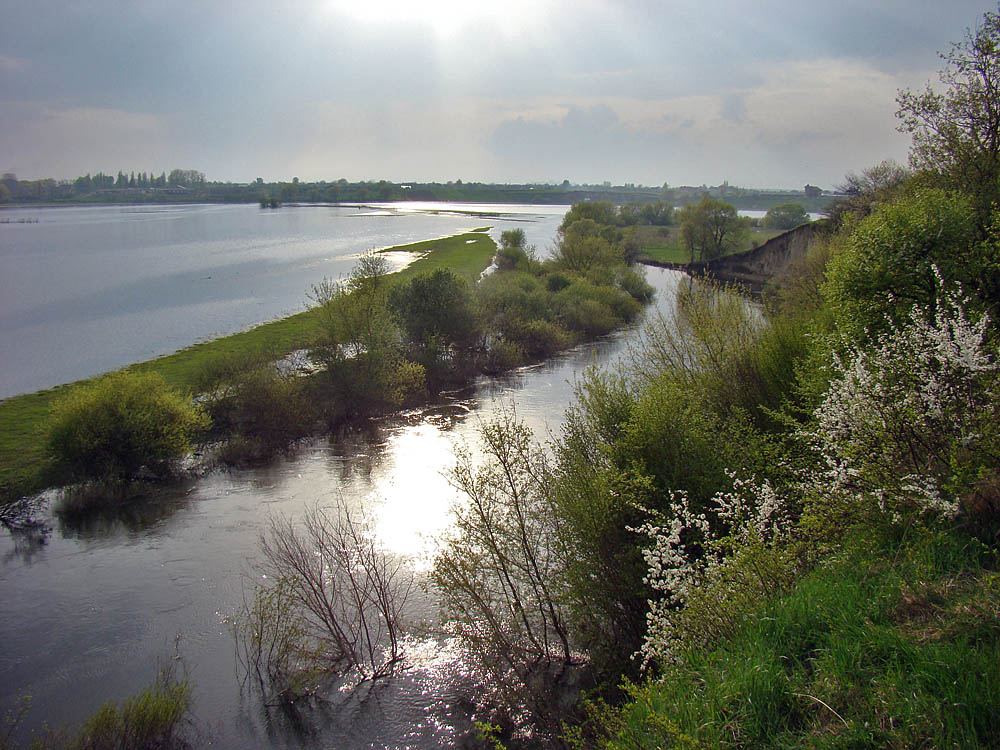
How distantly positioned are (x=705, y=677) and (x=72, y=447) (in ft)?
67.2

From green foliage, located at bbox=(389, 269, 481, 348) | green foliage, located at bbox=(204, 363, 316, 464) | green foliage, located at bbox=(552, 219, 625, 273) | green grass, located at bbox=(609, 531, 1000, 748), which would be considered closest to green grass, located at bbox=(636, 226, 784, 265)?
green foliage, located at bbox=(552, 219, 625, 273)

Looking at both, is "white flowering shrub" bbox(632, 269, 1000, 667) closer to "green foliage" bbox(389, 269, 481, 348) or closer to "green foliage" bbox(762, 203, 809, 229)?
"green foliage" bbox(389, 269, 481, 348)

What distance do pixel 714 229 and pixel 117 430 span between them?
62.9 m

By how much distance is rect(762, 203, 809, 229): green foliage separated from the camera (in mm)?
102562

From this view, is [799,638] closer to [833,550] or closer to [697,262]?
[833,550]

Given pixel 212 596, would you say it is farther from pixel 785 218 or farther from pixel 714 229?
pixel 785 218

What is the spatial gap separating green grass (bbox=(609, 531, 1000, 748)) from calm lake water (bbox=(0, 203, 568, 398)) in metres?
30.3

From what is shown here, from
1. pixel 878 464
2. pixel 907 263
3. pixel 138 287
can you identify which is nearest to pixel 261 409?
pixel 907 263

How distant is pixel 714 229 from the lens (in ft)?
227

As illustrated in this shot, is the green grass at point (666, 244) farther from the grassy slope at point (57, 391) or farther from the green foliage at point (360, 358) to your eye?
the green foliage at point (360, 358)

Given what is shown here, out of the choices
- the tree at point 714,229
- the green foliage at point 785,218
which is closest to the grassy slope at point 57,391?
the tree at point 714,229

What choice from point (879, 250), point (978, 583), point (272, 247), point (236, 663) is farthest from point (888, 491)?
point (272, 247)

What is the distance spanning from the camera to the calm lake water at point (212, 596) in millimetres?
10969

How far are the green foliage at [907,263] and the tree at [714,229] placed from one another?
59097 millimetres
